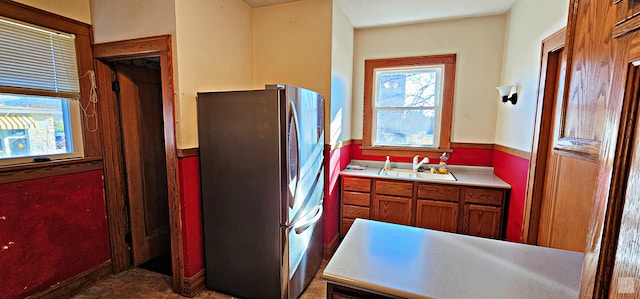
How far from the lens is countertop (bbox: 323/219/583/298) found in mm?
885

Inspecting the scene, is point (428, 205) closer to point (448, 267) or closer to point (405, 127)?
point (405, 127)

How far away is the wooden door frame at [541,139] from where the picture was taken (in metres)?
1.79

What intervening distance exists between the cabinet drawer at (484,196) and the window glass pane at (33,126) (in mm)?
3454

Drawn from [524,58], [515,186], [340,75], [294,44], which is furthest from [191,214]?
[524,58]

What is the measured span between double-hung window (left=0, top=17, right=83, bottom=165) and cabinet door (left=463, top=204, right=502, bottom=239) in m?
3.45

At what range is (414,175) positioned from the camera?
2.84 m

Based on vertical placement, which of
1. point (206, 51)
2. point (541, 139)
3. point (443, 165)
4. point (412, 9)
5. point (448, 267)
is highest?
point (412, 9)

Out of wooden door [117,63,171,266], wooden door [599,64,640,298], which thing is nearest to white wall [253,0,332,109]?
wooden door [117,63,171,266]

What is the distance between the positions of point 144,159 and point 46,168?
0.70m

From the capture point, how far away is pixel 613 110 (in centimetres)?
51

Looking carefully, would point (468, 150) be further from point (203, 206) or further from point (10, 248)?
point (10, 248)

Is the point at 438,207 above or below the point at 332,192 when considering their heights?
below

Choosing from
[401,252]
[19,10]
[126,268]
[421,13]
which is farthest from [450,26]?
[126,268]

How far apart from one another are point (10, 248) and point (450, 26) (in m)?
4.21
